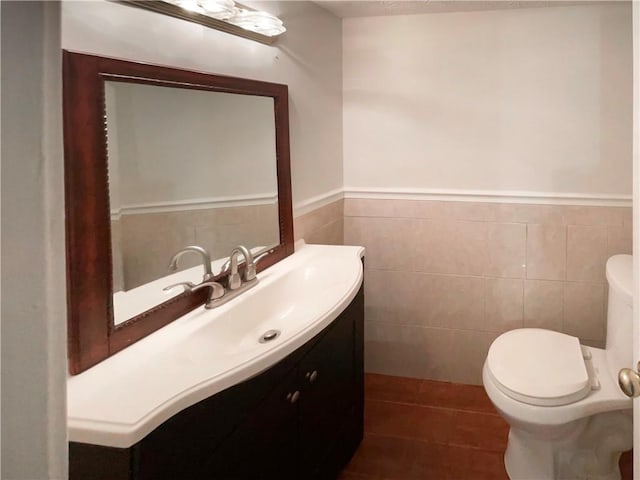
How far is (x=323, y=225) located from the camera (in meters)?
2.84

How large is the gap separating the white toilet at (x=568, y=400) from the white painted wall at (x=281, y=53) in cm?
118

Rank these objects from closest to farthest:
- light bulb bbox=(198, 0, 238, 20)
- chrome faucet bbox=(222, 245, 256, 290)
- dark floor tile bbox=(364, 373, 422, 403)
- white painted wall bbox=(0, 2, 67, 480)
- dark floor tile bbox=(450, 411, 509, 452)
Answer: white painted wall bbox=(0, 2, 67, 480)
light bulb bbox=(198, 0, 238, 20)
chrome faucet bbox=(222, 245, 256, 290)
dark floor tile bbox=(450, 411, 509, 452)
dark floor tile bbox=(364, 373, 422, 403)

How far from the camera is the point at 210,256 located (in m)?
1.83

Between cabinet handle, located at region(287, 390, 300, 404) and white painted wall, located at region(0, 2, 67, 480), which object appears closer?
white painted wall, located at region(0, 2, 67, 480)

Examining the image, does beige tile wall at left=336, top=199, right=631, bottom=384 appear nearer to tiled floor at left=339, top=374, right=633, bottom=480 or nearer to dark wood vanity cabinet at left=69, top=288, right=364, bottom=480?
tiled floor at left=339, top=374, right=633, bottom=480

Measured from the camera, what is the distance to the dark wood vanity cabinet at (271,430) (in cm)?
107

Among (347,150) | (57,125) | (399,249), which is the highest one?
(347,150)

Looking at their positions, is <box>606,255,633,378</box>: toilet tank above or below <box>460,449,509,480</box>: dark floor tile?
above

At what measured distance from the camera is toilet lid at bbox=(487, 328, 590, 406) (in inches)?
80.4

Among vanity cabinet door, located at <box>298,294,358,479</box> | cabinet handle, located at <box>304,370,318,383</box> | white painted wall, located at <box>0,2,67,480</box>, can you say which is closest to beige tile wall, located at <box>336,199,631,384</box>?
vanity cabinet door, located at <box>298,294,358,479</box>

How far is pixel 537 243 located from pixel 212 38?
1.92 m

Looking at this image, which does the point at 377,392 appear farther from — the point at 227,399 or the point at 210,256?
the point at 227,399

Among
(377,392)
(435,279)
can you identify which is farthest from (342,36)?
(377,392)

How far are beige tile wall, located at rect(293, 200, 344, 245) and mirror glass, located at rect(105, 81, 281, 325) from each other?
0.27 metres
